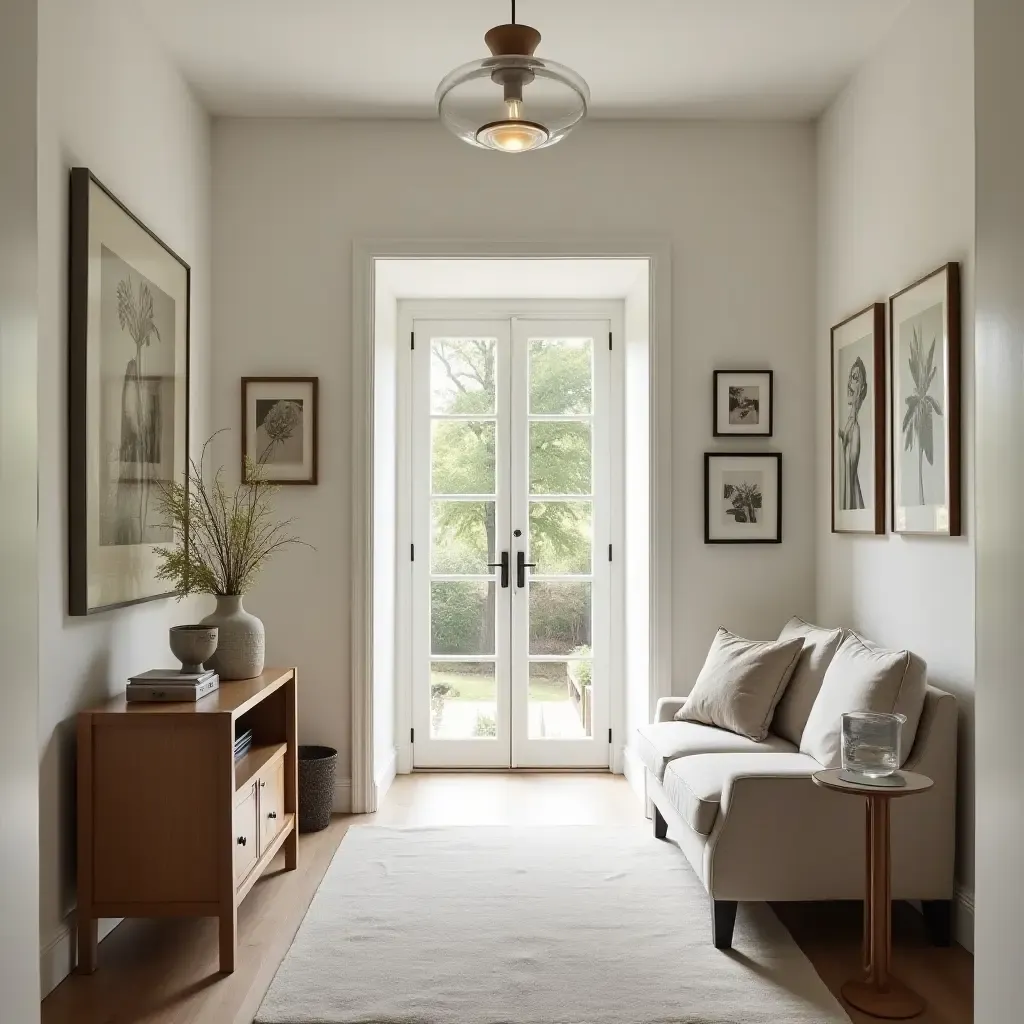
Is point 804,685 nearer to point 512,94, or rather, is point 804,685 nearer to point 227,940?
point 227,940

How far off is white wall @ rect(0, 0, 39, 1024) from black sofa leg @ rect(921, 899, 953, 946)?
2.46 metres

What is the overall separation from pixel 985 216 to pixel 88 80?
2529mm

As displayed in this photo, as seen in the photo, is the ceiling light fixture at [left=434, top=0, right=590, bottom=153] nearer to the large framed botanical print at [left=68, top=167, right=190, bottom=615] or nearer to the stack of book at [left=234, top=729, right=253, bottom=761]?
the large framed botanical print at [left=68, top=167, right=190, bottom=615]

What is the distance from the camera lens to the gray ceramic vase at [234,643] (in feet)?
11.0

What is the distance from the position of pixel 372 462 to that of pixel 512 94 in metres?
1.94

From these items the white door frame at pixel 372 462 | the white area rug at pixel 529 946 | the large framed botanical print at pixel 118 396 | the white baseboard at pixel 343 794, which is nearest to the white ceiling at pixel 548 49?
the white door frame at pixel 372 462

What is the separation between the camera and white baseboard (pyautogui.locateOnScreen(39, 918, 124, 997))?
2587mm

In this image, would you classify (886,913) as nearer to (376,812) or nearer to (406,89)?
(376,812)

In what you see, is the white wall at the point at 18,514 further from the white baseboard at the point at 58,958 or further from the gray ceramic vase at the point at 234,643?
the gray ceramic vase at the point at 234,643

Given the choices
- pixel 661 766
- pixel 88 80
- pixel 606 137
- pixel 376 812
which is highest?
pixel 606 137

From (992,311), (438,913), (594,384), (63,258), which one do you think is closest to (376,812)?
(438,913)

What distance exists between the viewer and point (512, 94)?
2.62m

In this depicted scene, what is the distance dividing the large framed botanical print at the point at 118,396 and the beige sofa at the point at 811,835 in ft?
6.06

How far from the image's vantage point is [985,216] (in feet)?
4.93
